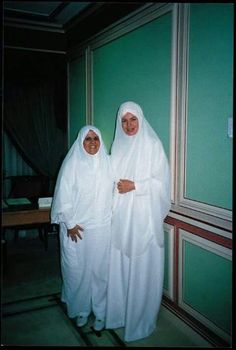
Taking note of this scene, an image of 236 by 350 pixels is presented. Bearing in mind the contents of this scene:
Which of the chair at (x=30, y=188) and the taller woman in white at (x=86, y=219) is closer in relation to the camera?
the taller woman in white at (x=86, y=219)

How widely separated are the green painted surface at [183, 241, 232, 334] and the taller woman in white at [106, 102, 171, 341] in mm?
257

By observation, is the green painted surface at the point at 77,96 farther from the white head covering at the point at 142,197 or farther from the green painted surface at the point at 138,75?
the white head covering at the point at 142,197

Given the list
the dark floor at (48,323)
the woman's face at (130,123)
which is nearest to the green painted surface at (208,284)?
the dark floor at (48,323)

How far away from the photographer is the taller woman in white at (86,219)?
2270 millimetres

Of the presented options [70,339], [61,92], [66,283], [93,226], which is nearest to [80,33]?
[61,92]

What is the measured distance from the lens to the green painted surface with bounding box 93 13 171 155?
98.8 inches

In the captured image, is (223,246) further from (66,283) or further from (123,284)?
(66,283)

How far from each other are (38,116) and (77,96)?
0.72 meters

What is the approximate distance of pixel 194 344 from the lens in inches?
85.0

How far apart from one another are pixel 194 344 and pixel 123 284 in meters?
0.57

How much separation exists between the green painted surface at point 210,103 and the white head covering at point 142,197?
23 centimetres

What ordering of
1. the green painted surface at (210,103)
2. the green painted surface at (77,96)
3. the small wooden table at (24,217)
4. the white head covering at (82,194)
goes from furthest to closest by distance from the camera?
1. the green painted surface at (77,96)
2. the small wooden table at (24,217)
3. the white head covering at (82,194)
4. the green painted surface at (210,103)

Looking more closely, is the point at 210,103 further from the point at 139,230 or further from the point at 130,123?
the point at 139,230

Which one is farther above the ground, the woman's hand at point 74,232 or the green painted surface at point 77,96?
the green painted surface at point 77,96
